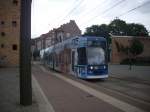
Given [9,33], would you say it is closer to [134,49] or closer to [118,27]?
[134,49]

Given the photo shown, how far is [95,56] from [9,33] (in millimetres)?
32250

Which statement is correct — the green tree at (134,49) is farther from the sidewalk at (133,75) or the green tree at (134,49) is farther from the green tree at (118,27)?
the green tree at (118,27)

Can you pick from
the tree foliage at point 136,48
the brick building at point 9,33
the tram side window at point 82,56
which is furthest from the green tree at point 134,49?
the tram side window at point 82,56

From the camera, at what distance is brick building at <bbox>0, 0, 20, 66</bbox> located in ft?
173

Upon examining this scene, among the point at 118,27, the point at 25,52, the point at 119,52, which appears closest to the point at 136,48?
the point at 119,52

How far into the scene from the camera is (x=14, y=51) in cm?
5322

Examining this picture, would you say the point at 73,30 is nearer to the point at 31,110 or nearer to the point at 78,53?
the point at 78,53

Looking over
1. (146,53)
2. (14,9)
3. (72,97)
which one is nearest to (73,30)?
(146,53)

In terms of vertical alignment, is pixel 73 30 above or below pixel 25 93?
above

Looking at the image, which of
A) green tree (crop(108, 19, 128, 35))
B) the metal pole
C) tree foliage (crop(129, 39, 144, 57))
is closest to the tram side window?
the metal pole

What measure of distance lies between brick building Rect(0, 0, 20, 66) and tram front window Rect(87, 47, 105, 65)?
31.2 metres

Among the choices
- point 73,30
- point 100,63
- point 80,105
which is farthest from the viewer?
point 73,30

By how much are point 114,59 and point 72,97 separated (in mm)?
56433

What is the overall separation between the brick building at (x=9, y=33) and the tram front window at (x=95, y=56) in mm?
31227
